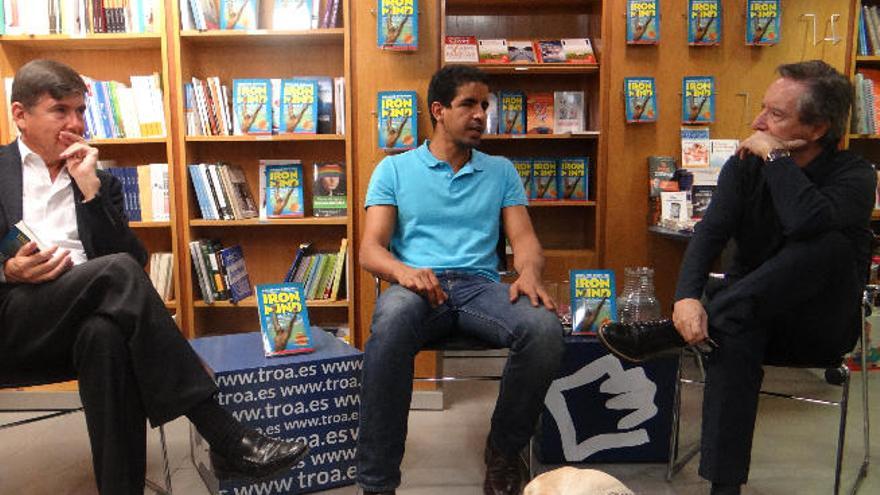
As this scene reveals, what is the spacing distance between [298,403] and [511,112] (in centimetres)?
195

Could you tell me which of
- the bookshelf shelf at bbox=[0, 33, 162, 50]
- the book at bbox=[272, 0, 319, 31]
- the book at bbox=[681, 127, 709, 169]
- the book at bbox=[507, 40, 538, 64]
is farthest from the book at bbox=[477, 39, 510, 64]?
the bookshelf shelf at bbox=[0, 33, 162, 50]

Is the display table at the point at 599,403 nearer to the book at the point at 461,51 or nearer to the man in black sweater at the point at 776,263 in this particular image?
the man in black sweater at the point at 776,263

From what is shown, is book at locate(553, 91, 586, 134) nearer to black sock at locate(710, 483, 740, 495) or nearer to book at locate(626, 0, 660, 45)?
book at locate(626, 0, 660, 45)

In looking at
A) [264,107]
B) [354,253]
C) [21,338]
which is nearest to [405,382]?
[21,338]

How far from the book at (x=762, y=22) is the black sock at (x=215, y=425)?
2.77 metres

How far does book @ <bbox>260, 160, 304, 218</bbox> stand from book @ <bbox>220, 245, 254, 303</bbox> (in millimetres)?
246

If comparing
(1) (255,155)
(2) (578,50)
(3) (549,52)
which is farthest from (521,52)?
(1) (255,155)

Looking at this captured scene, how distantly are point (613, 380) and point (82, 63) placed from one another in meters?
2.84

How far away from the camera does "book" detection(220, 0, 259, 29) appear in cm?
289

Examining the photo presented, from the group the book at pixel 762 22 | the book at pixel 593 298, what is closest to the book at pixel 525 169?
the book at pixel 762 22

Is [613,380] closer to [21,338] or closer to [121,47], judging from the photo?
[21,338]

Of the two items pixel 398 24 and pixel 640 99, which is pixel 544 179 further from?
pixel 398 24

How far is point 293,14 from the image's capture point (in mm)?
2926

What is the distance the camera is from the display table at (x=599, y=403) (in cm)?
212
